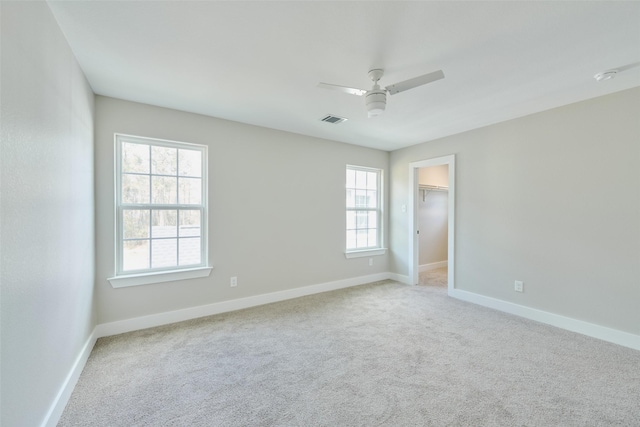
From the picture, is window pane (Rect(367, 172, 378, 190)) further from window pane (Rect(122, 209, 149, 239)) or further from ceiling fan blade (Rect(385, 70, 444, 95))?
window pane (Rect(122, 209, 149, 239))

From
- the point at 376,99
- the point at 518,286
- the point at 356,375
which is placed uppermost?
the point at 376,99

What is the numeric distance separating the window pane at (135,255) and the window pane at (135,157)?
0.81 metres

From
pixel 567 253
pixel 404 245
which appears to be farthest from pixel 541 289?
pixel 404 245

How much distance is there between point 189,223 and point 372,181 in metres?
3.25

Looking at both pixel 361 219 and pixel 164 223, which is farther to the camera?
pixel 361 219

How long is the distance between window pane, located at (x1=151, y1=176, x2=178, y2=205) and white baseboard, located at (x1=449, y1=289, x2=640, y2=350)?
4117 mm

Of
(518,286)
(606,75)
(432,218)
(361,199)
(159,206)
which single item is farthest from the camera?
(432,218)

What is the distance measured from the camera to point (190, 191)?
130 inches

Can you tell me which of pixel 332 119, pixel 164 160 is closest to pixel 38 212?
pixel 164 160

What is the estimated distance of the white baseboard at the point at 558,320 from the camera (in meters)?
2.61

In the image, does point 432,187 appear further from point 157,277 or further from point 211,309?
point 157,277

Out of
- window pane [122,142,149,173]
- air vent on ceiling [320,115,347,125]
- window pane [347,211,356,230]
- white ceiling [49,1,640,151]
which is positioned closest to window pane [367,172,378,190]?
window pane [347,211,356,230]

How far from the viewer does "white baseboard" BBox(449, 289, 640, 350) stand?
261 centimetres

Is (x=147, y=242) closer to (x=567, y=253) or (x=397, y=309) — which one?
(x=397, y=309)
